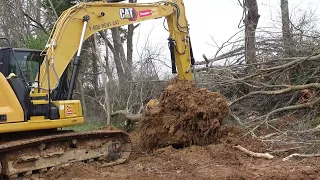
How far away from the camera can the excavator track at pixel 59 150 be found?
605 cm

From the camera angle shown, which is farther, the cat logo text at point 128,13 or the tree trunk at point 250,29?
the tree trunk at point 250,29

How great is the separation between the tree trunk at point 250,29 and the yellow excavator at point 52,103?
332 centimetres

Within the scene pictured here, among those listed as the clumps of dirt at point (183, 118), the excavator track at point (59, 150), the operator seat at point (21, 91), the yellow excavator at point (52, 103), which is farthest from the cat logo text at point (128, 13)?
the operator seat at point (21, 91)

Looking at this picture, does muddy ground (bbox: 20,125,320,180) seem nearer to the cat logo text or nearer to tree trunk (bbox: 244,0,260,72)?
the cat logo text

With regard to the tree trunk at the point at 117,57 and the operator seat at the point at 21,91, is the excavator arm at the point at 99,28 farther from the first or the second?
the tree trunk at the point at 117,57

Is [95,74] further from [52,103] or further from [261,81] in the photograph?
[52,103]

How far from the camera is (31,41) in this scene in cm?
1506

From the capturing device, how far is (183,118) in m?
7.32

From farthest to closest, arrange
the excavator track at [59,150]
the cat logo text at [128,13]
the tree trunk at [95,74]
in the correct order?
1. the tree trunk at [95,74]
2. the cat logo text at [128,13]
3. the excavator track at [59,150]

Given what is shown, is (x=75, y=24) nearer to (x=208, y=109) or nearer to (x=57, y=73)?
(x=57, y=73)

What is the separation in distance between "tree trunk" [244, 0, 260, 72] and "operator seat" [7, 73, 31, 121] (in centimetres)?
543

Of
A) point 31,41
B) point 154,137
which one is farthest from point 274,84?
point 31,41

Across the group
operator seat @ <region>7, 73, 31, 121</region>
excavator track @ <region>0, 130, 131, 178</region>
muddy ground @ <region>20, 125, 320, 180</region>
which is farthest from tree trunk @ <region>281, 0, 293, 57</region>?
operator seat @ <region>7, 73, 31, 121</region>

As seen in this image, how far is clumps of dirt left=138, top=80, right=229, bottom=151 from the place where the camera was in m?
7.35
